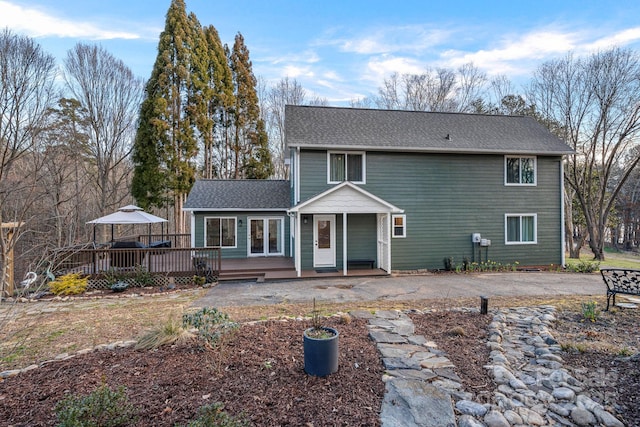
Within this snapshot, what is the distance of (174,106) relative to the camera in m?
19.1

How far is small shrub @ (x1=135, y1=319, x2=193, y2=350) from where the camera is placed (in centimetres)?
420

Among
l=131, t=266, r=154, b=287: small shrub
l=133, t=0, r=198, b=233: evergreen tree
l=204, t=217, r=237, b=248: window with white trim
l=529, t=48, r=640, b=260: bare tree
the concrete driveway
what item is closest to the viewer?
the concrete driveway

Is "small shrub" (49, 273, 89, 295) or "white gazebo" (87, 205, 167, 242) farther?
"white gazebo" (87, 205, 167, 242)

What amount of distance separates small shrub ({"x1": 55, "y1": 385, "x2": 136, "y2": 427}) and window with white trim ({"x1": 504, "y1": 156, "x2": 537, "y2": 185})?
14097 mm

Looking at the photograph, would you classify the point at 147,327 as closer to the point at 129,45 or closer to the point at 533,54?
the point at 129,45

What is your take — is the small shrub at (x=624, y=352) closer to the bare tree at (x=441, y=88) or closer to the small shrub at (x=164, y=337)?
the small shrub at (x=164, y=337)

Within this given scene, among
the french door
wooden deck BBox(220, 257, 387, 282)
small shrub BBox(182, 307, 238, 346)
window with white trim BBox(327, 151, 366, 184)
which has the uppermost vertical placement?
window with white trim BBox(327, 151, 366, 184)

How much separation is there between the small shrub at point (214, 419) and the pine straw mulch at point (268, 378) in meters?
0.19

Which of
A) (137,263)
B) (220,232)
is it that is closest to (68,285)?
(137,263)

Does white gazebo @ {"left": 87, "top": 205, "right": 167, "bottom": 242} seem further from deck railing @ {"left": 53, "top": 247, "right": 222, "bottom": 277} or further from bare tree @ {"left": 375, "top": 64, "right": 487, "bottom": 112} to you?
bare tree @ {"left": 375, "top": 64, "right": 487, "bottom": 112}

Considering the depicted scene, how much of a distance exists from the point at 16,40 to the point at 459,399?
17.0 metres

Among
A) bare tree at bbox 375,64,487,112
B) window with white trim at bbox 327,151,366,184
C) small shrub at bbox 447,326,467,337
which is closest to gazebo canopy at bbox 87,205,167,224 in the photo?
window with white trim at bbox 327,151,366,184

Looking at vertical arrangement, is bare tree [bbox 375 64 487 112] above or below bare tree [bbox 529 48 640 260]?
above

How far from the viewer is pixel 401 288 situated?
9102 millimetres
